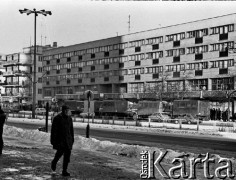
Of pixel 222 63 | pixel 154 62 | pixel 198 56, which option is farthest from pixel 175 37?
pixel 222 63

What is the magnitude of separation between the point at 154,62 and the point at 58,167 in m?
69.6

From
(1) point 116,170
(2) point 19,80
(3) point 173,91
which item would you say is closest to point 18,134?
(1) point 116,170

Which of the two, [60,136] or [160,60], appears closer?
[60,136]

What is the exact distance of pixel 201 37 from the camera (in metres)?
69.7

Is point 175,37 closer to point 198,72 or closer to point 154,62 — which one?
point 154,62

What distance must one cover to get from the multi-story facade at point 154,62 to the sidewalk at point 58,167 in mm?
45120

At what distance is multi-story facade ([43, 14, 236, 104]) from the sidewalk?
148ft

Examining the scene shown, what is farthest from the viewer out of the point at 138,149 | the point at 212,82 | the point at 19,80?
the point at 19,80

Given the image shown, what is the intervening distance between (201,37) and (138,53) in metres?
16.4

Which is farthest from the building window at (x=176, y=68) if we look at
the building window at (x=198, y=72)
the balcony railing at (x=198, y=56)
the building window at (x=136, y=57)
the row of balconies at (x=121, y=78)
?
the building window at (x=136, y=57)

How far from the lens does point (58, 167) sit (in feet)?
33.8

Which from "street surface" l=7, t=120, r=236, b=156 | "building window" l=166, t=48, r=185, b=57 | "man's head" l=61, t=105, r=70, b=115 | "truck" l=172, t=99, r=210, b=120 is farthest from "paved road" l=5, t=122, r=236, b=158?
"building window" l=166, t=48, r=185, b=57

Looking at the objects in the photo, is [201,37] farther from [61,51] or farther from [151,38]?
[61,51]

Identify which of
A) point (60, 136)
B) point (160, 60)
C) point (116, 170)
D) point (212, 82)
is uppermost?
point (160, 60)
